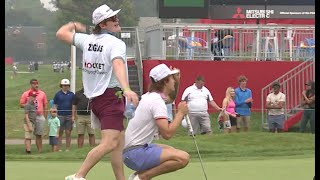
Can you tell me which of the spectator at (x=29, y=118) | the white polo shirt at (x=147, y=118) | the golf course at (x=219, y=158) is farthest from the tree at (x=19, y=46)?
the white polo shirt at (x=147, y=118)

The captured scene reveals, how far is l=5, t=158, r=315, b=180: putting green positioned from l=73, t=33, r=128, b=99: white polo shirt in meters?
2.06

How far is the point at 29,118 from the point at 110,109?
11.2m

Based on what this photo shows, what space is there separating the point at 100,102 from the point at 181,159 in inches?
41.6

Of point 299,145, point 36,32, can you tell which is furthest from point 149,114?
→ point 36,32

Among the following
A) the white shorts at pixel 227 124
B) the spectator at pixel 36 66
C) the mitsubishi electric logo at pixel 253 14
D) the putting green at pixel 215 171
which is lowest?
the white shorts at pixel 227 124

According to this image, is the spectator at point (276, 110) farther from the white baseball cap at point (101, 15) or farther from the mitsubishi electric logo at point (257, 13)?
the white baseball cap at point (101, 15)

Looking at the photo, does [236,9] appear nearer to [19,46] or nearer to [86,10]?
[19,46]

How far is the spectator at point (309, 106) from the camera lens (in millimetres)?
22047

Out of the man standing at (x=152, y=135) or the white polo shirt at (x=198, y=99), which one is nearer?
the man standing at (x=152, y=135)

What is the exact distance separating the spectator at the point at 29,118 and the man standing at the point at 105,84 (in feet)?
34.4

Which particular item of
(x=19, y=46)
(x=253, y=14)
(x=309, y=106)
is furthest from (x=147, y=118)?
(x=19, y=46)

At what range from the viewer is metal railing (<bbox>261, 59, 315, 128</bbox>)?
25.2 metres

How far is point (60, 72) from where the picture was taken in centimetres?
4194

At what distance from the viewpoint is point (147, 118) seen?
9781mm
